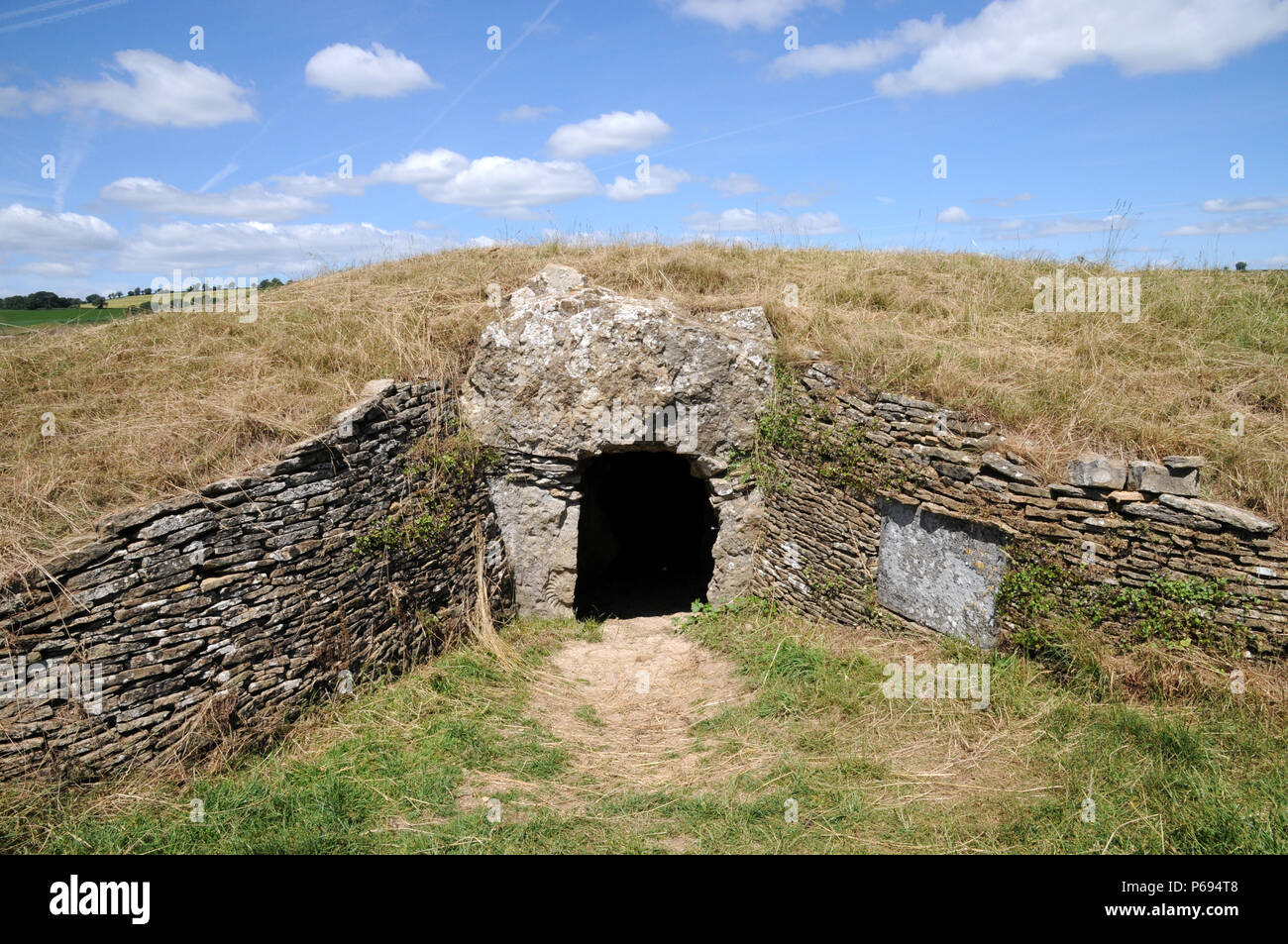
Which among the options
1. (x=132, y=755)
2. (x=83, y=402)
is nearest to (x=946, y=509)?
(x=132, y=755)

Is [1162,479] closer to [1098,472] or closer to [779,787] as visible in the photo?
[1098,472]

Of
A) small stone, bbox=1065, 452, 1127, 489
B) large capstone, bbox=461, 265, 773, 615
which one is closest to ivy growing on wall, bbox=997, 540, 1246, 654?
small stone, bbox=1065, 452, 1127, 489

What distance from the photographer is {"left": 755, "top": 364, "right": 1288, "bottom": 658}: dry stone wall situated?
17.0 feet

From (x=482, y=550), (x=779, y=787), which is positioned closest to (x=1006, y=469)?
(x=779, y=787)

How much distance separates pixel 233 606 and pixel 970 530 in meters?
6.53

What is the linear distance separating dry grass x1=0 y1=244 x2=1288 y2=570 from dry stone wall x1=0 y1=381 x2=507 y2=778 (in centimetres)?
37

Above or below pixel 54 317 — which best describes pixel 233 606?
below

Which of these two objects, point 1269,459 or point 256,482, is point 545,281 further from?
point 1269,459

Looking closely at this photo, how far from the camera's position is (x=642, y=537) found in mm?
12352

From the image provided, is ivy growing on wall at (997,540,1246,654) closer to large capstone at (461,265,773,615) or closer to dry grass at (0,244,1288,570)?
dry grass at (0,244,1288,570)

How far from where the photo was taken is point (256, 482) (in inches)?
234

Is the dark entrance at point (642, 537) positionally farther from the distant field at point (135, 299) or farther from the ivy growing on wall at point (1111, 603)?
the distant field at point (135, 299)

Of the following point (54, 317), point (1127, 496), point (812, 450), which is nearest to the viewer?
point (1127, 496)
